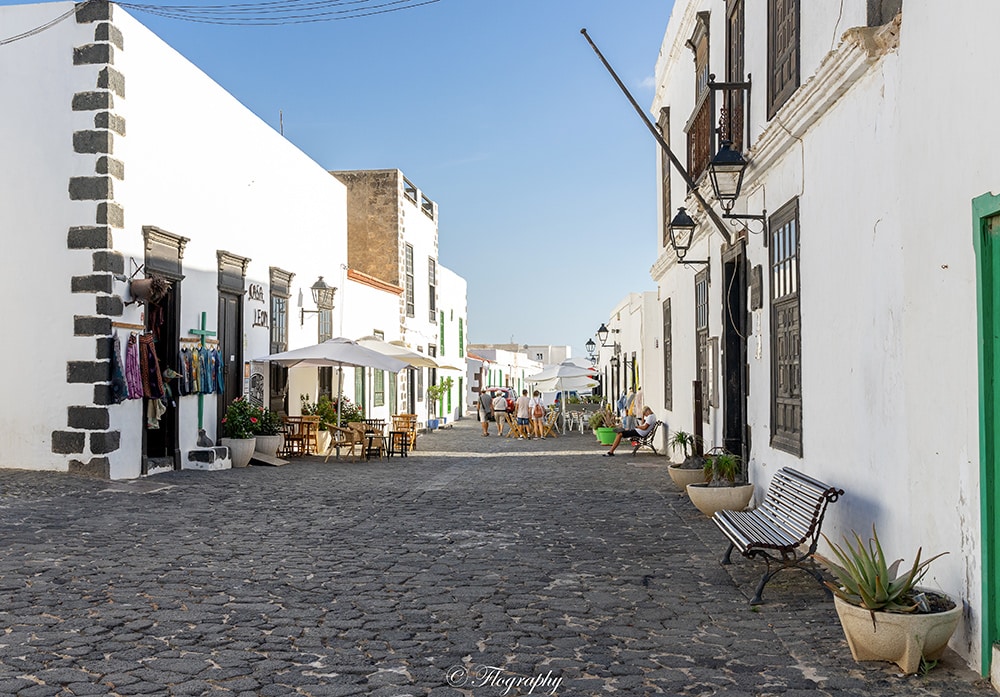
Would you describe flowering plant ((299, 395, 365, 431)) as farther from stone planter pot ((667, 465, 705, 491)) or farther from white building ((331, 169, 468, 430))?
stone planter pot ((667, 465, 705, 491))

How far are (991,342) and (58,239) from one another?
11.0 metres

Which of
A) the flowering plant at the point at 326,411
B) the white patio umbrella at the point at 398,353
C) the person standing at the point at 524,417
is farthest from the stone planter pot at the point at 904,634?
the person standing at the point at 524,417

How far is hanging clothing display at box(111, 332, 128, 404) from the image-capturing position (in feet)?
38.4

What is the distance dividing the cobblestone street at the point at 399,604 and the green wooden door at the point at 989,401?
1.29ft

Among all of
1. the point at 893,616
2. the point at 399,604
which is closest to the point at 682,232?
the point at 399,604

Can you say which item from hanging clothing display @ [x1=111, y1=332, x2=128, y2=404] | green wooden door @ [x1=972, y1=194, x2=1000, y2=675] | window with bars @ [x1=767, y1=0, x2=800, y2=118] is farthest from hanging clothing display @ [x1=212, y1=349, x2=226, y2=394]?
green wooden door @ [x1=972, y1=194, x2=1000, y2=675]

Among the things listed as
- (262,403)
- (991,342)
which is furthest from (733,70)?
(262,403)

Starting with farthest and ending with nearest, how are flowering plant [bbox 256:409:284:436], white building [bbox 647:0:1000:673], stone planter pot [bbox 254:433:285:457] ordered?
flowering plant [bbox 256:409:284:436]
stone planter pot [bbox 254:433:285:457]
white building [bbox 647:0:1000:673]

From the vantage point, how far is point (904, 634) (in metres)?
4.18

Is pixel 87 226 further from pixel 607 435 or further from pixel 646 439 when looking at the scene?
pixel 607 435

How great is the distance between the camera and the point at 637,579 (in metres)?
6.41

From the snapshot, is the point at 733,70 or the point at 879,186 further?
the point at 733,70

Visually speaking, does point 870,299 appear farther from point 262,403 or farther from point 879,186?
point 262,403

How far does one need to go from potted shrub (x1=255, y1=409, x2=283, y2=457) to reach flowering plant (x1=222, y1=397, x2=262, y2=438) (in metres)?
0.19
